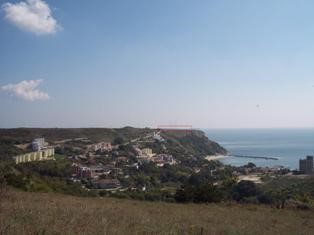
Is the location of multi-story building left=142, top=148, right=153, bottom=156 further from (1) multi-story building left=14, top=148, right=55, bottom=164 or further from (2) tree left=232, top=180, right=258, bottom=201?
(2) tree left=232, top=180, right=258, bottom=201

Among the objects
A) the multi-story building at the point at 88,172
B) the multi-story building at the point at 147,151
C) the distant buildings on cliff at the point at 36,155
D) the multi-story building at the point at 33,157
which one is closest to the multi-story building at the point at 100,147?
the multi-story building at the point at 147,151

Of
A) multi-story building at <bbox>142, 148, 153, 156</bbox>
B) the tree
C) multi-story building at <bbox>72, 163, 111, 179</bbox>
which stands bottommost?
multi-story building at <bbox>72, 163, 111, 179</bbox>

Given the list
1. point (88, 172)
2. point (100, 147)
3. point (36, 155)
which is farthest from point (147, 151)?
point (88, 172)

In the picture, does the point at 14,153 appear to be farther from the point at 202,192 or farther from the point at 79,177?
the point at 202,192

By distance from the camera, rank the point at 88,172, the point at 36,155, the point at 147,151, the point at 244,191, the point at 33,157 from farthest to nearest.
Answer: the point at 147,151, the point at 36,155, the point at 33,157, the point at 88,172, the point at 244,191

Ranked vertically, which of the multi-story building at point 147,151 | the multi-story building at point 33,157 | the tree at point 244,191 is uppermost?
the multi-story building at point 33,157

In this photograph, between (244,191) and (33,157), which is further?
(33,157)

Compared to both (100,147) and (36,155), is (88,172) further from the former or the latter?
(100,147)

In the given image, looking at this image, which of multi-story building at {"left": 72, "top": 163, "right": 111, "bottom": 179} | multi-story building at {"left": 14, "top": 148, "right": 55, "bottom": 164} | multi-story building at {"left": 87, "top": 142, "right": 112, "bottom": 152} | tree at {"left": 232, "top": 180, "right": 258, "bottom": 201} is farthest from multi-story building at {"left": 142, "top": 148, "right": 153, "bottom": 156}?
tree at {"left": 232, "top": 180, "right": 258, "bottom": 201}

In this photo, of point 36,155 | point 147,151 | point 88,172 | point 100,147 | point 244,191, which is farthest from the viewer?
point 147,151

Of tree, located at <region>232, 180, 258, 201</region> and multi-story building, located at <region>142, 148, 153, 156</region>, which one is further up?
multi-story building, located at <region>142, 148, 153, 156</region>

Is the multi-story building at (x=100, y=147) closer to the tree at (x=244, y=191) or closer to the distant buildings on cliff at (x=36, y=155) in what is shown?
the distant buildings on cliff at (x=36, y=155)
